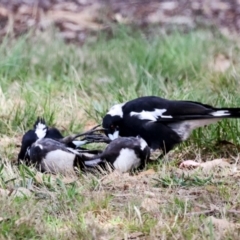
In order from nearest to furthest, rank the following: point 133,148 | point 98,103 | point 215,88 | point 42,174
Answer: point 42,174 → point 133,148 → point 98,103 → point 215,88

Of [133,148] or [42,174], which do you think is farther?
[133,148]

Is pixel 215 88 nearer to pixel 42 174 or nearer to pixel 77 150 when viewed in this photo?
pixel 77 150

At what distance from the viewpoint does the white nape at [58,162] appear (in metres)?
4.76

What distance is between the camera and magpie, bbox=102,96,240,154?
5.14 meters

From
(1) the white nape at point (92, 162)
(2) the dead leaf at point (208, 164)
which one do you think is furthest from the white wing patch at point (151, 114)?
(1) the white nape at point (92, 162)

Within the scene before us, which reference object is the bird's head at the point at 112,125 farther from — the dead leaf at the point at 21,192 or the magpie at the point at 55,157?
the dead leaf at the point at 21,192

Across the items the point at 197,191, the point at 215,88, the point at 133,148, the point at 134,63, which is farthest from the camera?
the point at 134,63

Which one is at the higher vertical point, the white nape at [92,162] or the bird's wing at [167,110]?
the bird's wing at [167,110]

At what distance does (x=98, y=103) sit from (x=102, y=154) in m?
1.27

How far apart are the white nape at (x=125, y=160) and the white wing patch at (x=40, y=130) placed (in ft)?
1.92

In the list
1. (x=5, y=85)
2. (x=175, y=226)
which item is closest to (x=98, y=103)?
(x=5, y=85)

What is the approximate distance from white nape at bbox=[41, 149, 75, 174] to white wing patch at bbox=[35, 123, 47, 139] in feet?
1.25

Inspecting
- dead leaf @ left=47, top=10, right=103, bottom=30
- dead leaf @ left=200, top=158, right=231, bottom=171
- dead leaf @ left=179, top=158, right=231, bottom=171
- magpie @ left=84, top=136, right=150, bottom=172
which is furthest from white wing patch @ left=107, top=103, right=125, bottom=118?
dead leaf @ left=47, top=10, right=103, bottom=30

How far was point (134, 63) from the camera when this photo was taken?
277 inches
